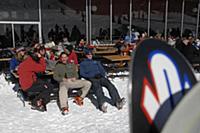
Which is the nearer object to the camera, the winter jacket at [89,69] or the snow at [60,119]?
the snow at [60,119]

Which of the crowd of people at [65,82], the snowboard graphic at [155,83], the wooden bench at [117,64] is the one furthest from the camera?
the wooden bench at [117,64]

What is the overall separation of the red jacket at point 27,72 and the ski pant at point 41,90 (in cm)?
9

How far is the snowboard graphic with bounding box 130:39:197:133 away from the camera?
1485 mm

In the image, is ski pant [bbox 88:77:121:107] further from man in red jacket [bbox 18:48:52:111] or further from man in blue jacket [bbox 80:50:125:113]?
man in red jacket [bbox 18:48:52:111]

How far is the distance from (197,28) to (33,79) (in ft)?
36.0

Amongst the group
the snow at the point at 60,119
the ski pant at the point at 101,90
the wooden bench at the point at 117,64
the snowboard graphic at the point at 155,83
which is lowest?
the snow at the point at 60,119

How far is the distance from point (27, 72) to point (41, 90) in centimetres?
45

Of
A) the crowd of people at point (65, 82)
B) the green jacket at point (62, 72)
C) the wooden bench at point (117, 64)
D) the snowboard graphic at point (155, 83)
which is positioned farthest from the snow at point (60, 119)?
the snowboard graphic at point (155, 83)

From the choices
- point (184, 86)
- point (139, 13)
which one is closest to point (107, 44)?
point (139, 13)

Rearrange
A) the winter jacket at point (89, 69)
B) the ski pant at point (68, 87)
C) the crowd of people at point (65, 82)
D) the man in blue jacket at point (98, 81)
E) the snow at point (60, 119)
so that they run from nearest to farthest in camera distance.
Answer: the snow at point (60, 119)
the ski pant at point (68, 87)
the crowd of people at point (65, 82)
the man in blue jacket at point (98, 81)
the winter jacket at point (89, 69)

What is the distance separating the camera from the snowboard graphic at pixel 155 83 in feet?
4.87

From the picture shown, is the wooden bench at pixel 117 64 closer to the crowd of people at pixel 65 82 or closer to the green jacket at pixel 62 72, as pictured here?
the crowd of people at pixel 65 82

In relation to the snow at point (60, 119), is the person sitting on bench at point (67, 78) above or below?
above

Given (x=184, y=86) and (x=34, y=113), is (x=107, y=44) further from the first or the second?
(x=184, y=86)
